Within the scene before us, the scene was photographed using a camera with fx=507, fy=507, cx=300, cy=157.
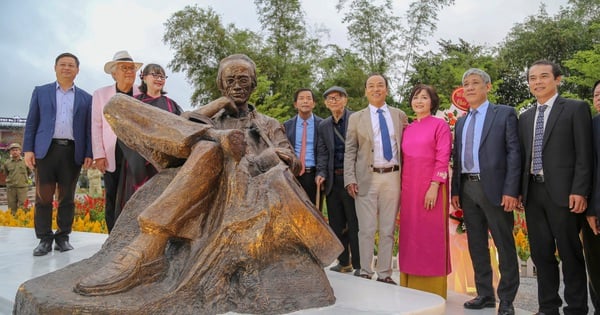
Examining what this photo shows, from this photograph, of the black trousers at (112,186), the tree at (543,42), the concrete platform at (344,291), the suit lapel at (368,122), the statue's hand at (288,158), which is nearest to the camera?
the concrete platform at (344,291)

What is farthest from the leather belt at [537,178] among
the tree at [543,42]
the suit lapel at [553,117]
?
the tree at [543,42]

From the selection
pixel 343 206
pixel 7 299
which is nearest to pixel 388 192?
pixel 343 206

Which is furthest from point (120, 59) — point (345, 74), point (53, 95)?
point (345, 74)

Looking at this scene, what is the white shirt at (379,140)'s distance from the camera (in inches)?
174

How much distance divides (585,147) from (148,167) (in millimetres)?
3547

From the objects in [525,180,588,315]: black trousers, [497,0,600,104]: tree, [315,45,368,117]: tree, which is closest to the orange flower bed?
[525,180,588,315]: black trousers

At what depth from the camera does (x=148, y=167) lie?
4.63 meters

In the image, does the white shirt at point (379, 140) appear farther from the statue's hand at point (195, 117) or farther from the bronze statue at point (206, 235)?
the statue's hand at point (195, 117)

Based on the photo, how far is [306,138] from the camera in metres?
5.59

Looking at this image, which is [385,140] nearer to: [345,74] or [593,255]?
[593,255]

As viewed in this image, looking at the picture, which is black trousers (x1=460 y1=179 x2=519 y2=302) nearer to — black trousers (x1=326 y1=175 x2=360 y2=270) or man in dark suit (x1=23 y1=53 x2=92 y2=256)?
black trousers (x1=326 y1=175 x2=360 y2=270)

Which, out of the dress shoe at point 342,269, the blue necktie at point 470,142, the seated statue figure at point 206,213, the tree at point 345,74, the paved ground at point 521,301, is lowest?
the paved ground at point 521,301

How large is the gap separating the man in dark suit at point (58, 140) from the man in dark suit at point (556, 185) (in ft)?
12.9

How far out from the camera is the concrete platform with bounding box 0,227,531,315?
3.06 m
